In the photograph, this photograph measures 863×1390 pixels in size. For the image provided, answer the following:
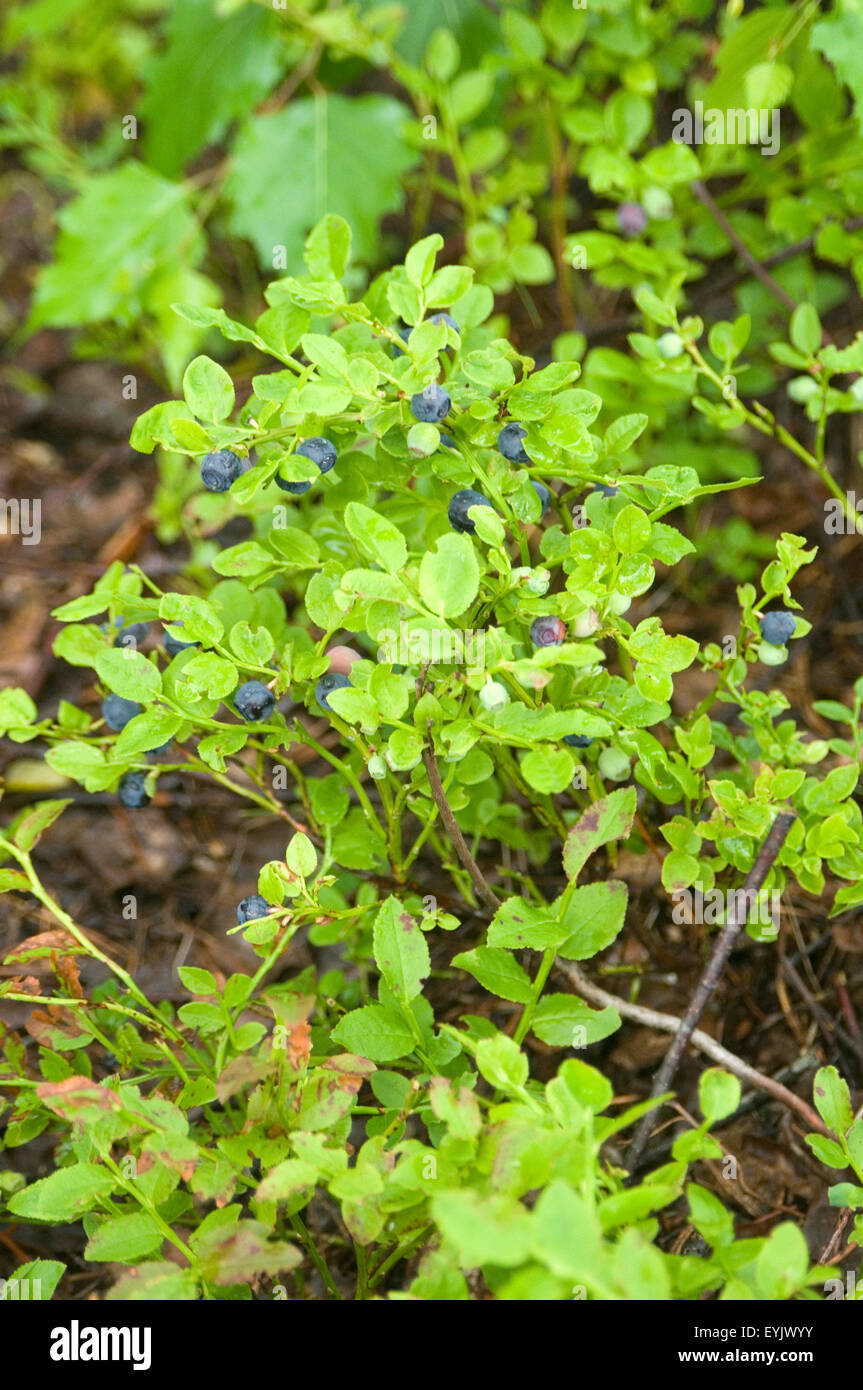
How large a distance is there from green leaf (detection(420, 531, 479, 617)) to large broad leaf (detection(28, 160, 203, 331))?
1.59 meters

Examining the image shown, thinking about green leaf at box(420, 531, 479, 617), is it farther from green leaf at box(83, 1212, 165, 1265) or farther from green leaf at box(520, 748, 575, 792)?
green leaf at box(83, 1212, 165, 1265)

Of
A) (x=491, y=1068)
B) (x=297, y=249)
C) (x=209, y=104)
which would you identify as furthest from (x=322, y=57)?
(x=491, y=1068)

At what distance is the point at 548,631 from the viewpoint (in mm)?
1021

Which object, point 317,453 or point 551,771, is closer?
point 551,771

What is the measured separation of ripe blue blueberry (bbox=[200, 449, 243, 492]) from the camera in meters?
1.05

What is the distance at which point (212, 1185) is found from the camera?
0.96 meters

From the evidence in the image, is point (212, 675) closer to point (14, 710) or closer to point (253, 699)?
point (253, 699)

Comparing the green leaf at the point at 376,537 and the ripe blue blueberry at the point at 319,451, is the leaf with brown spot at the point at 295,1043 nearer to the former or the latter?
the green leaf at the point at 376,537

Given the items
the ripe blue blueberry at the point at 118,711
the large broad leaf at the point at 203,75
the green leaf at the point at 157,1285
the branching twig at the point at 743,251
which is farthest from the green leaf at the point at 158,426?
the large broad leaf at the point at 203,75

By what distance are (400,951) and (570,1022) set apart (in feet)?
0.61

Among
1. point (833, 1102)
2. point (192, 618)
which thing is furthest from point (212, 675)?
point (833, 1102)

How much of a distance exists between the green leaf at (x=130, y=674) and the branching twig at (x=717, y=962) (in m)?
0.65

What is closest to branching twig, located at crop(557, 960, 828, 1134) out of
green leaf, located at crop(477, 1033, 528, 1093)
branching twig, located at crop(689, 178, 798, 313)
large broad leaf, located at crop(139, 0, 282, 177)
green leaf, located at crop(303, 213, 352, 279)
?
green leaf, located at crop(477, 1033, 528, 1093)

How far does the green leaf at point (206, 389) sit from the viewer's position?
102 centimetres
